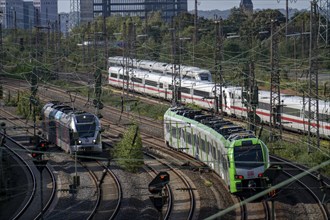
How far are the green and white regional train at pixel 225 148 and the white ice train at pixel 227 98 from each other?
4.66 m

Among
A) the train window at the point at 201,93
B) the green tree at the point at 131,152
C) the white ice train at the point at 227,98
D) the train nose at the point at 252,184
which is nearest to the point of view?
the train nose at the point at 252,184

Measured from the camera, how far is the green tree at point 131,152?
64.7 feet

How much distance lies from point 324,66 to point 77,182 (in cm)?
3606

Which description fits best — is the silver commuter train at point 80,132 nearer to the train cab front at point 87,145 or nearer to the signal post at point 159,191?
the train cab front at point 87,145

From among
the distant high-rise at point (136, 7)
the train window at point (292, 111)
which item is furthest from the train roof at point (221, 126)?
the distant high-rise at point (136, 7)

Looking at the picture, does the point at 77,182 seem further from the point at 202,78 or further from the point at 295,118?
the point at 202,78

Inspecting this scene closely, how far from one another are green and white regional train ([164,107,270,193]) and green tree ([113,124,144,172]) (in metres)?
1.67

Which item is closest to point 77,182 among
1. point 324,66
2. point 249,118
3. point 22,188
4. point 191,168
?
point 22,188

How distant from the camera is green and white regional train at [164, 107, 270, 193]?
15758 mm

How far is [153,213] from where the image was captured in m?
15.5

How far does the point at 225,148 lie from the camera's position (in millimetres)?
16484

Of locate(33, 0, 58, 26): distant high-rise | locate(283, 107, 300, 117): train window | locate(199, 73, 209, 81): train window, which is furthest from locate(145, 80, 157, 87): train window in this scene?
locate(33, 0, 58, 26): distant high-rise

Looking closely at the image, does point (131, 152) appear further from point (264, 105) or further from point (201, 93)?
point (201, 93)

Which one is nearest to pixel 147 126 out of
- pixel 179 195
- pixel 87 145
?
pixel 87 145
